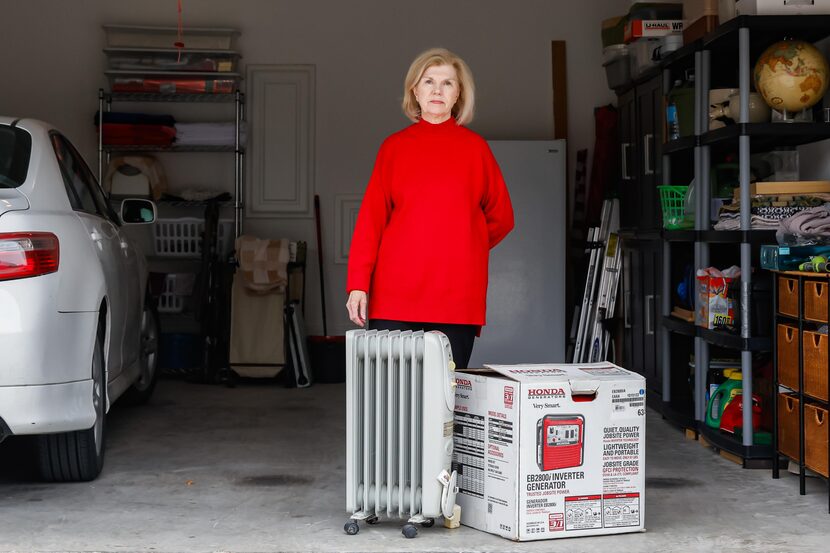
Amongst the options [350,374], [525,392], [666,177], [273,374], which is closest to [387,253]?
[350,374]

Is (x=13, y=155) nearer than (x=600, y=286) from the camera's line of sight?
Yes

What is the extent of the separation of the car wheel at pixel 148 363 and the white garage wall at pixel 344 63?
70.6 inches

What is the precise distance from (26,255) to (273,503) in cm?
115

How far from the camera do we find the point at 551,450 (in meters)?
2.97

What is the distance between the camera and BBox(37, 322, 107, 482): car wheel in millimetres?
3658

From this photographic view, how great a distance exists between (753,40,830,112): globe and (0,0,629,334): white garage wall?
325cm

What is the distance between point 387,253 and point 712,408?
6.44 ft

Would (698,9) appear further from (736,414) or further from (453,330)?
(453,330)

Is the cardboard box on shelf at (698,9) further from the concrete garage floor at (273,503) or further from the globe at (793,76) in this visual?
the concrete garage floor at (273,503)

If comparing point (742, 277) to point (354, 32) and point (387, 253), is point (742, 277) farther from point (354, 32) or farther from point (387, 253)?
point (354, 32)

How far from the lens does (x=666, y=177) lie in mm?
5109

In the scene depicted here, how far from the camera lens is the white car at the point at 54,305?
3146mm

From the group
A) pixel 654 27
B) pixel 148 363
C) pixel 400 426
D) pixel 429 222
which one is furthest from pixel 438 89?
pixel 148 363

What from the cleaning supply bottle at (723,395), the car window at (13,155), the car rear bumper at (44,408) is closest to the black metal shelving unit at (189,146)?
the car window at (13,155)
